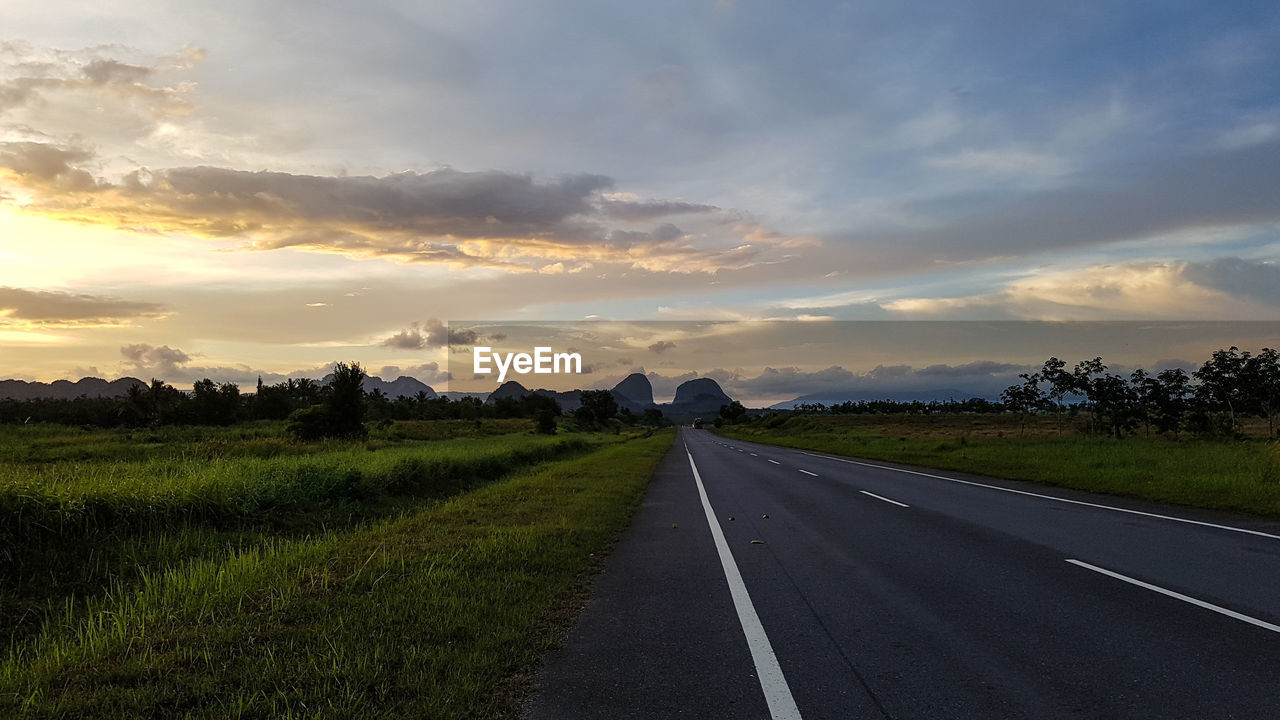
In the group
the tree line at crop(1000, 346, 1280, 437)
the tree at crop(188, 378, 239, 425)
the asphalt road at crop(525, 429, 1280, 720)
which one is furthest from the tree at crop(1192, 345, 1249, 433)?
the tree at crop(188, 378, 239, 425)

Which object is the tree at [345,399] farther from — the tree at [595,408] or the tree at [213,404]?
the tree at [595,408]

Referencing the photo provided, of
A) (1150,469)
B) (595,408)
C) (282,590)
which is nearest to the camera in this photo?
(282,590)

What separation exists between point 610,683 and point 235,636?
124 inches

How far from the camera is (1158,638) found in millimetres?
5434

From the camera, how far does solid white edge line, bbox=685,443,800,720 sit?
13.9ft

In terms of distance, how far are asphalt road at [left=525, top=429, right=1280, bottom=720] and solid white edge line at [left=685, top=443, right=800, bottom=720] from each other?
20 mm

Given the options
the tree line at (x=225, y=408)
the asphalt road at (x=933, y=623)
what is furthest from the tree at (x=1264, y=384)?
the tree line at (x=225, y=408)

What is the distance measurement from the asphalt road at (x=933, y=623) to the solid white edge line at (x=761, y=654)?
2 centimetres

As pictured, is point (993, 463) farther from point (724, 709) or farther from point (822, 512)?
point (724, 709)

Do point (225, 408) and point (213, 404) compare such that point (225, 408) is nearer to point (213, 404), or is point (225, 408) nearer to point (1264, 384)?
point (213, 404)

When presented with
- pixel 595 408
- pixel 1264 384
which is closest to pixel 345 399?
pixel 1264 384

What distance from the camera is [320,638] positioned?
5355 millimetres

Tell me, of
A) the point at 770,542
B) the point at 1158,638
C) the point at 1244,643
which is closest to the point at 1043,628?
the point at 1158,638

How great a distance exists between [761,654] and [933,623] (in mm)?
1842
